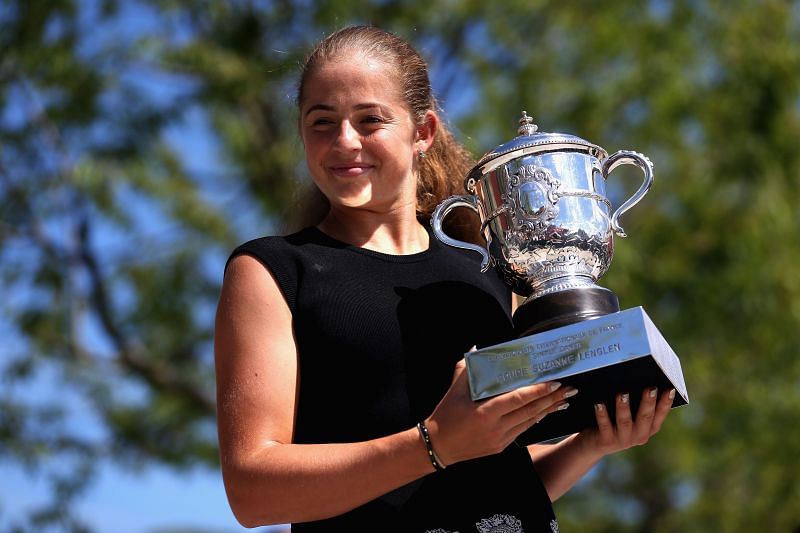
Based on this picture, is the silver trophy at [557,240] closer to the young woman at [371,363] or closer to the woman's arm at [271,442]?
the young woman at [371,363]

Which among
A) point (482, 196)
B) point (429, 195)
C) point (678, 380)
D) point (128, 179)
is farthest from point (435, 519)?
point (128, 179)

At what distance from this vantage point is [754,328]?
29.5 ft

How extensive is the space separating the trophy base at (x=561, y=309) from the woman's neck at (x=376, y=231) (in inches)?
13.6

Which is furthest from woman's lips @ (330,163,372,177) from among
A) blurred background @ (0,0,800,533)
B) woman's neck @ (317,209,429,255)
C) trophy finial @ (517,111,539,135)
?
blurred background @ (0,0,800,533)

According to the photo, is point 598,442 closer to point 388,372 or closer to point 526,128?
point 388,372

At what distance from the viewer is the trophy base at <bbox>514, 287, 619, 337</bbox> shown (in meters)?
1.87

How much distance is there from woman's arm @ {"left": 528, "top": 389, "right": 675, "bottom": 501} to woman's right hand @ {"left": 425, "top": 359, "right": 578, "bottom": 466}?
203 millimetres

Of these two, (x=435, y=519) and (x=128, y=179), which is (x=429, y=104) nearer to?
(x=435, y=519)

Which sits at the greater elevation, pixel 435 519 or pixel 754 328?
pixel 754 328

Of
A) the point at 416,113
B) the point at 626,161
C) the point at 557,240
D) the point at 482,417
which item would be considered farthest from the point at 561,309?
the point at 416,113

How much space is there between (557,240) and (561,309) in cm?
17

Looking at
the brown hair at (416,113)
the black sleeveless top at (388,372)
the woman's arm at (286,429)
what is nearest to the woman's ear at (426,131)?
the brown hair at (416,113)

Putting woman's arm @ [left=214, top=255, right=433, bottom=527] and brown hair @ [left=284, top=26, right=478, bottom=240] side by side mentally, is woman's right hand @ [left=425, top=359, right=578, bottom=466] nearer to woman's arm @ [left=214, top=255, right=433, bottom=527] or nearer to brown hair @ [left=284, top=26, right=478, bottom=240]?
woman's arm @ [left=214, top=255, right=433, bottom=527]

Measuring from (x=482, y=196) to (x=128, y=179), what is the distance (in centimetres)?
619
